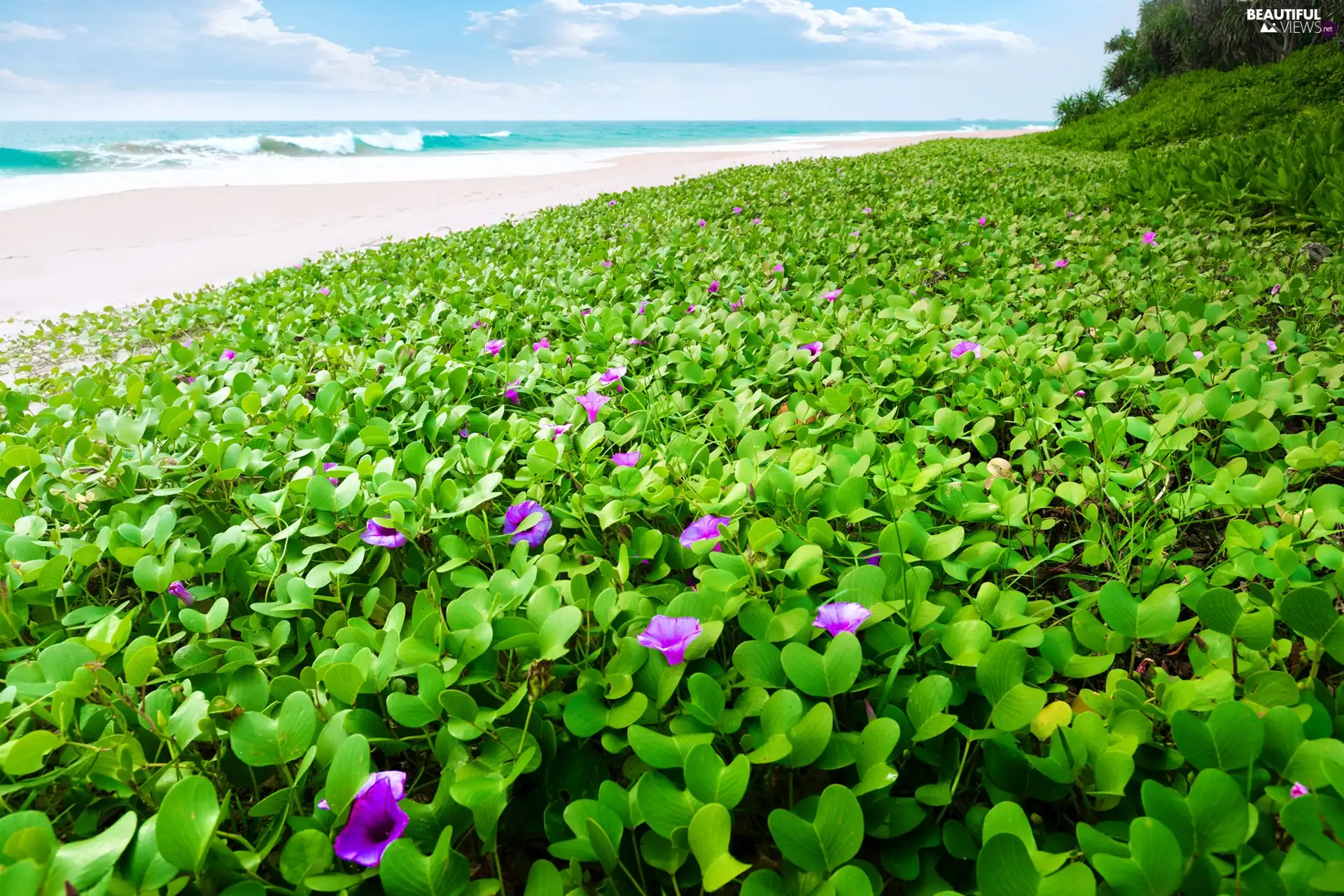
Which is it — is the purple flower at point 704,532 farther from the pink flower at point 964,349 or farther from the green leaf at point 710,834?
the pink flower at point 964,349

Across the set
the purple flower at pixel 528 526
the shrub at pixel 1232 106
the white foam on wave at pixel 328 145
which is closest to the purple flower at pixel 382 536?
the purple flower at pixel 528 526

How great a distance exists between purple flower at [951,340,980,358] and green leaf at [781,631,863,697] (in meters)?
1.27

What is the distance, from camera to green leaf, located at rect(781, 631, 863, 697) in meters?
0.73

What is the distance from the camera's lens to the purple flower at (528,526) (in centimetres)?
113

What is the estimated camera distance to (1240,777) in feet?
2.10

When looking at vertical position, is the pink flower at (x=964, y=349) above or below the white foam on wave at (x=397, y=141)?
below

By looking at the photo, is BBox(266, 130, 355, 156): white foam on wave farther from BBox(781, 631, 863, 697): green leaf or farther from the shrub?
BBox(781, 631, 863, 697): green leaf

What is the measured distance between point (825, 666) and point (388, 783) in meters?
0.46

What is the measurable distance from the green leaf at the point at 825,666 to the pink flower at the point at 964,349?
4.17ft

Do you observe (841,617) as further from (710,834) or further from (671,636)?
(710,834)

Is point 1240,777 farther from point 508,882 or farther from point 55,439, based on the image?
point 55,439

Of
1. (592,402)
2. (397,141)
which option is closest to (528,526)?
(592,402)

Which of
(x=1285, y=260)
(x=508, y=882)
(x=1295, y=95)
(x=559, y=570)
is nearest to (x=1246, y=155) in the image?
(x=1285, y=260)

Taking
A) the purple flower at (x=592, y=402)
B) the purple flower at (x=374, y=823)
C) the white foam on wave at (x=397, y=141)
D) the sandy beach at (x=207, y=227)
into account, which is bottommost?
the purple flower at (x=374, y=823)
